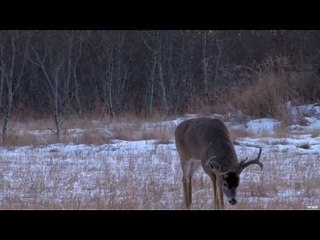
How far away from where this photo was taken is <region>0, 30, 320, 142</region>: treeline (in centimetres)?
2209

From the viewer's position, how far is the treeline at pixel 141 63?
22.1 meters

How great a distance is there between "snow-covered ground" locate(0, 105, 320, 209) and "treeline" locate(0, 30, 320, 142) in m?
7.20

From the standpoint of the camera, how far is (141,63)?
25453 mm

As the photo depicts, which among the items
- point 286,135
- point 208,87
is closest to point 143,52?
point 208,87

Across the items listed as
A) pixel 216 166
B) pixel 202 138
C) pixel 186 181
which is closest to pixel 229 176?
pixel 216 166

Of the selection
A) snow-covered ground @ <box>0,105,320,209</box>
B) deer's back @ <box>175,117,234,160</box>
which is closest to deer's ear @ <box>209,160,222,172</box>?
deer's back @ <box>175,117,234,160</box>

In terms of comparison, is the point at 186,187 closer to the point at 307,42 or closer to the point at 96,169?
the point at 96,169

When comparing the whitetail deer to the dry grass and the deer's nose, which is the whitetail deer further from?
the dry grass

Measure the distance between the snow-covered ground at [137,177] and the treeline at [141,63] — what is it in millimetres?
7197

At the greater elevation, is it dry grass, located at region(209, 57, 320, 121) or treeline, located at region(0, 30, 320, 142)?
treeline, located at region(0, 30, 320, 142)

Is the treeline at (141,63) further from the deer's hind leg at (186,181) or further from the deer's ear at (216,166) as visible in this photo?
the deer's ear at (216,166)

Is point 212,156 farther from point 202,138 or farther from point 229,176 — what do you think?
point 202,138

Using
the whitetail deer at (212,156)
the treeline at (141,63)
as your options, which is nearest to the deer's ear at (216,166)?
the whitetail deer at (212,156)
